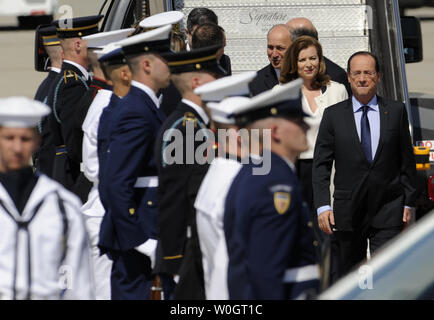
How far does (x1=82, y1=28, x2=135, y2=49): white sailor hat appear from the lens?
671 cm

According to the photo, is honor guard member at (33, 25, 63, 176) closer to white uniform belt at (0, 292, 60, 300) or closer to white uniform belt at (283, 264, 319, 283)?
white uniform belt at (0, 292, 60, 300)

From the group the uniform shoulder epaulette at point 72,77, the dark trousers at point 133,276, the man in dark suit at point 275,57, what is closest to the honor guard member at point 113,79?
the dark trousers at point 133,276

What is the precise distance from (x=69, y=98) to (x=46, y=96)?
0.97 feet

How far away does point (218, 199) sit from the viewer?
417 centimetres

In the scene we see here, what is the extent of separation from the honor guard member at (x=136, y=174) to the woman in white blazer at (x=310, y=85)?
4.52ft

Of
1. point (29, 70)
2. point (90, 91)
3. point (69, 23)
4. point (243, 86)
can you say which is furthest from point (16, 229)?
point (29, 70)

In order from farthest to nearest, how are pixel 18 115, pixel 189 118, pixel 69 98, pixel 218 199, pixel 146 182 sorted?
pixel 69 98 → pixel 146 182 → pixel 189 118 → pixel 218 199 → pixel 18 115

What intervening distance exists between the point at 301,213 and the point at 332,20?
197 inches

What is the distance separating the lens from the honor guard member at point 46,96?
722 centimetres

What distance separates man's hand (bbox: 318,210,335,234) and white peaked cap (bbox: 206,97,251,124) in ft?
6.89

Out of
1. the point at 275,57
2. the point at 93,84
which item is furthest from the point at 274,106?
the point at 275,57

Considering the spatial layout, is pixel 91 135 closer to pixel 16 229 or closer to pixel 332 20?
pixel 16 229

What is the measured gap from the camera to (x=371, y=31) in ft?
27.4

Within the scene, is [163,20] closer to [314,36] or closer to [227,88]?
[314,36]
